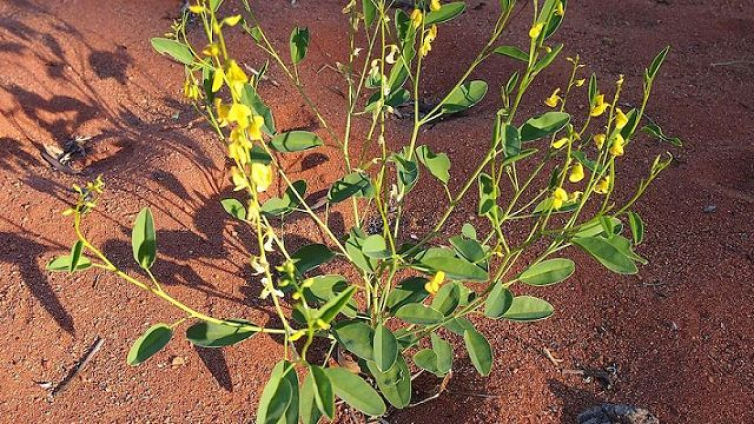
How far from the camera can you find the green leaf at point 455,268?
57.5 inches

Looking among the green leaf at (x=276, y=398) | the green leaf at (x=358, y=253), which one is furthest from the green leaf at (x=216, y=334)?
the green leaf at (x=358, y=253)

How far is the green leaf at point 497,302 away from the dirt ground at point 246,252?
453 mm

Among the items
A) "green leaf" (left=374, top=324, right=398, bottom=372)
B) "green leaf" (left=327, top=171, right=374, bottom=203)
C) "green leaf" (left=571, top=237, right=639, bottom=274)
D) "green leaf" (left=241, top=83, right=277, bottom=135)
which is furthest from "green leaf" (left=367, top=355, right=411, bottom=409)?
"green leaf" (left=241, top=83, right=277, bottom=135)

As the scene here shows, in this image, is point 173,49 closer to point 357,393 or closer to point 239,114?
point 239,114

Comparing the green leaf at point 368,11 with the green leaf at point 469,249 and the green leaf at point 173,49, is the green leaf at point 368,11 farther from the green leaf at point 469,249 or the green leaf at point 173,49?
the green leaf at point 469,249

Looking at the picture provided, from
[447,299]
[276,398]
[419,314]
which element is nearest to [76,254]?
[276,398]

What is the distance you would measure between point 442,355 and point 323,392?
49 centimetres

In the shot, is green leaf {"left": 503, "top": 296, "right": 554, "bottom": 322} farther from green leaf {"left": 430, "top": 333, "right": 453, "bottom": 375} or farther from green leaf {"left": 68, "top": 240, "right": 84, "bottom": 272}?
green leaf {"left": 68, "top": 240, "right": 84, "bottom": 272}

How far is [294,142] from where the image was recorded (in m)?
1.76

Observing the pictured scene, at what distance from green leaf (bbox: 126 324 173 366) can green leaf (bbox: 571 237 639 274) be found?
2.93 ft

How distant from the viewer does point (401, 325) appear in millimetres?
2084

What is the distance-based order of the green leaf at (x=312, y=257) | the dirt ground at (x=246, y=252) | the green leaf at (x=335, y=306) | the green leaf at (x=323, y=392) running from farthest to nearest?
1. the dirt ground at (x=246, y=252)
2. the green leaf at (x=312, y=257)
3. the green leaf at (x=323, y=392)
4. the green leaf at (x=335, y=306)

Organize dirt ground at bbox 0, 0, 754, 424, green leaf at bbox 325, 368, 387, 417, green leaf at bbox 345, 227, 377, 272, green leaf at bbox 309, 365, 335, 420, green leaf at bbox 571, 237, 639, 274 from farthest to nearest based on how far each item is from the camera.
Result: dirt ground at bbox 0, 0, 754, 424 → green leaf at bbox 345, 227, 377, 272 → green leaf at bbox 325, 368, 387, 417 → green leaf at bbox 571, 237, 639, 274 → green leaf at bbox 309, 365, 335, 420

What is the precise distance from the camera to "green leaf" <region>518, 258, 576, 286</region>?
163cm
